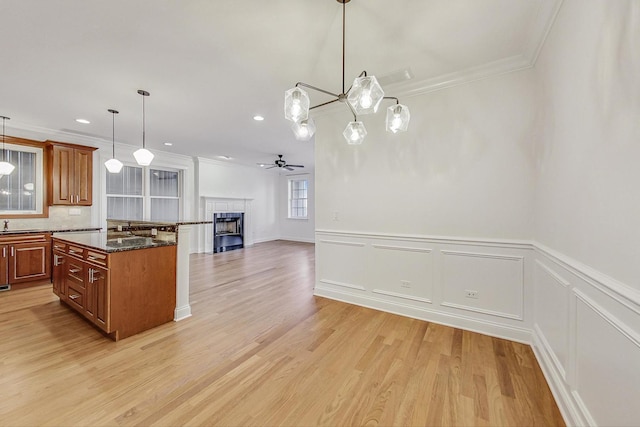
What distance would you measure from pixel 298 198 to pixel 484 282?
7.78 m

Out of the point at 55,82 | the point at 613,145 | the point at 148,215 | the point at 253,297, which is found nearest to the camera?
the point at 613,145

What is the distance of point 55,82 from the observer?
2947mm

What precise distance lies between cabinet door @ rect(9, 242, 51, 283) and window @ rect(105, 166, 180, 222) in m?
1.54

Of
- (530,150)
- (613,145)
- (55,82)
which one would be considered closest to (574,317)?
(613,145)

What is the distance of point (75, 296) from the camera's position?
300 cm

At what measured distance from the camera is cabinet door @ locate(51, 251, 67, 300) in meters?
Result: 3.23

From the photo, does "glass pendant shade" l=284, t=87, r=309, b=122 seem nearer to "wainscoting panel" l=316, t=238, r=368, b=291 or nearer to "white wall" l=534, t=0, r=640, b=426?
"white wall" l=534, t=0, r=640, b=426

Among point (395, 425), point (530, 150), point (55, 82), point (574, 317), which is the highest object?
point (55, 82)

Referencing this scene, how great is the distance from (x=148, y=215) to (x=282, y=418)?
646 centimetres

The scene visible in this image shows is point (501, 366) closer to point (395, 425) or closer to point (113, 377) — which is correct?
point (395, 425)

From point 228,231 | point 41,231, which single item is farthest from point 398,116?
point 228,231

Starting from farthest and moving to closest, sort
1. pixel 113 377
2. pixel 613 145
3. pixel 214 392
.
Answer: pixel 113 377 → pixel 214 392 → pixel 613 145

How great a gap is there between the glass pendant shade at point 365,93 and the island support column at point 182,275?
2.41m

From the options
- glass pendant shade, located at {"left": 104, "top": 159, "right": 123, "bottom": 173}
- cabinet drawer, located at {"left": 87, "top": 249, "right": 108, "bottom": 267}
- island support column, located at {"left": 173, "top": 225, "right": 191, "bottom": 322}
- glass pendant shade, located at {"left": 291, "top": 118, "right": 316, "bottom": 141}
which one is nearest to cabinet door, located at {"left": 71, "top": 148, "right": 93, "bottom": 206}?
glass pendant shade, located at {"left": 104, "top": 159, "right": 123, "bottom": 173}
